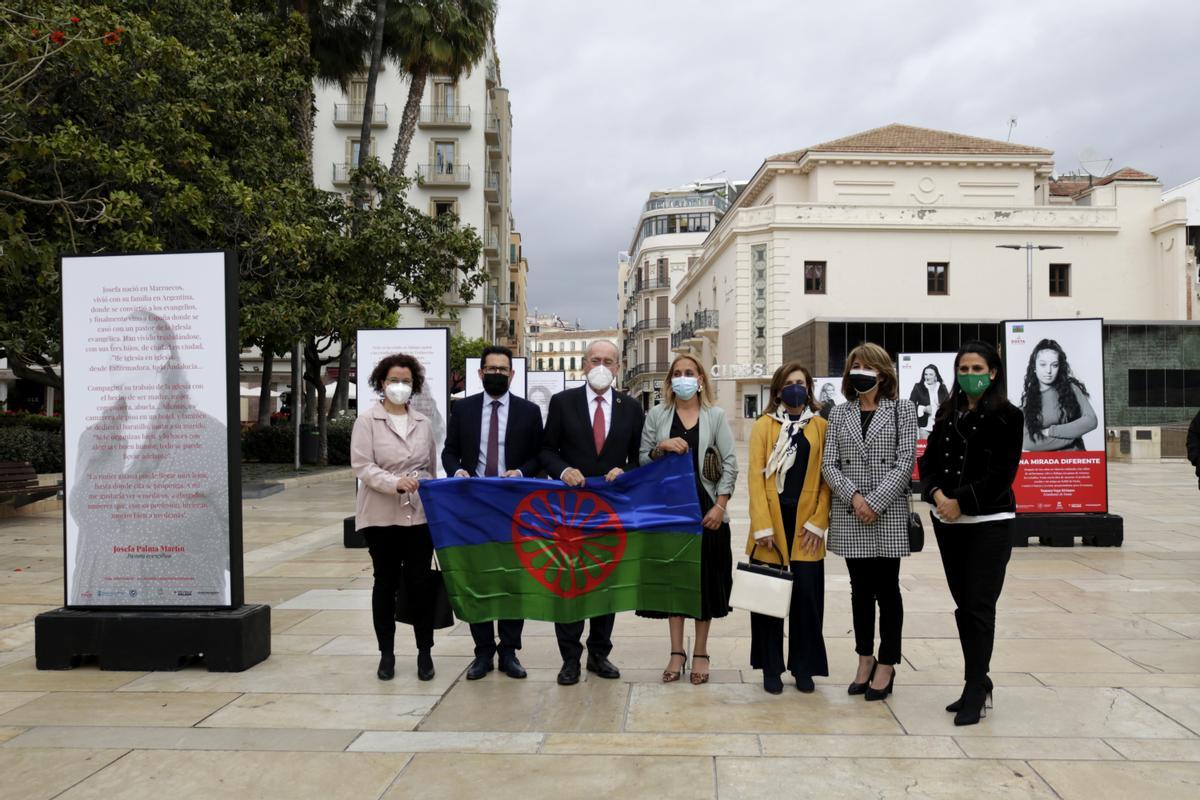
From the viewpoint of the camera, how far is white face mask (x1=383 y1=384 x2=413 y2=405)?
5812 mm

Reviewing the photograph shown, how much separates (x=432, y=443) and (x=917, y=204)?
46.4 metres

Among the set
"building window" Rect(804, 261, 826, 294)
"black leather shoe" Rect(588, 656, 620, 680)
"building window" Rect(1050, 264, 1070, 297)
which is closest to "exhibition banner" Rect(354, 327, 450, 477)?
"black leather shoe" Rect(588, 656, 620, 680)

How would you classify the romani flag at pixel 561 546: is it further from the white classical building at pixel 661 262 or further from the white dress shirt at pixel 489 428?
the white classical building at pixel 661 262

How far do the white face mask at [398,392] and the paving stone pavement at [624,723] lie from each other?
1.59 m

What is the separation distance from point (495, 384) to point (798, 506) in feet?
6.18

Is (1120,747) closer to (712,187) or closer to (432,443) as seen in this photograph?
(432,443)

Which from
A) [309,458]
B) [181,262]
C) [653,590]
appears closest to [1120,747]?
[653,590]

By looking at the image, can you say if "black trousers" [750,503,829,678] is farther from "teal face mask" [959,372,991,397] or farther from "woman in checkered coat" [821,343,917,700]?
"teal face mask" [959,372,991,397]

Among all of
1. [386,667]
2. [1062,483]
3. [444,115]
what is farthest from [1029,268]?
[386,667]

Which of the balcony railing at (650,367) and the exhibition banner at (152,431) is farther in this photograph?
the balcony railing at (650,367)

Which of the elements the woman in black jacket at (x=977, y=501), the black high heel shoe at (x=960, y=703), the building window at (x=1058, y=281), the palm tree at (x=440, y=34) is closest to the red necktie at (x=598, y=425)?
the woman in black jacket at (x=977, y=501)

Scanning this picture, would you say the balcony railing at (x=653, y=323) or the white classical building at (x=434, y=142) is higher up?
the white classical building at (x=434, y=142)

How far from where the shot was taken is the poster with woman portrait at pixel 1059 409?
1089 centimetres

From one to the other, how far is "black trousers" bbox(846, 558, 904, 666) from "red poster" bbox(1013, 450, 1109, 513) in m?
6.60
